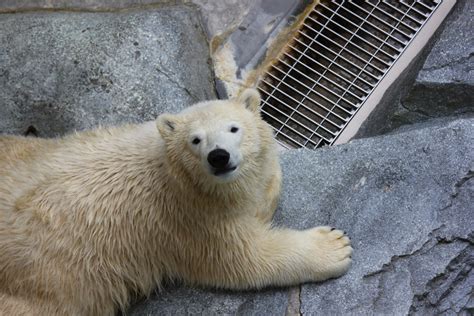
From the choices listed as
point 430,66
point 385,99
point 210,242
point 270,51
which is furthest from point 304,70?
point 210,242

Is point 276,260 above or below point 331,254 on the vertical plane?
below

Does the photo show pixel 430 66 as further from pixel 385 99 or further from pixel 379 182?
pixel 379 182

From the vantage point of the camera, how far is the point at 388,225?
3840mm

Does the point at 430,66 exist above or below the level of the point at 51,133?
above

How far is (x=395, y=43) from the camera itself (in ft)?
17.2

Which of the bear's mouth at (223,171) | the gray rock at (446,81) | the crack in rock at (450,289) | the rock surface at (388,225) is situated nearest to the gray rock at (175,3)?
the gray rock at (446,81)

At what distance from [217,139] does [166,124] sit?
37 centimetres

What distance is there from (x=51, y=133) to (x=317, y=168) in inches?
70.9

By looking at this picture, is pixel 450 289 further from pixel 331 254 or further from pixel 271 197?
pixel 271 197

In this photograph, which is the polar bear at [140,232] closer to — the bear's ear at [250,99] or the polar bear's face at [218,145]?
the bear's ear at [250,99]

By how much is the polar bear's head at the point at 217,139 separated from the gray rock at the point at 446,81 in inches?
47.2

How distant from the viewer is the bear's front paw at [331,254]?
373 cm

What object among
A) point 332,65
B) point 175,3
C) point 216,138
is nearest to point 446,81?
point 332,65

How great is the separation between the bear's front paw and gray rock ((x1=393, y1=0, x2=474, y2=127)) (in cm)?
106
